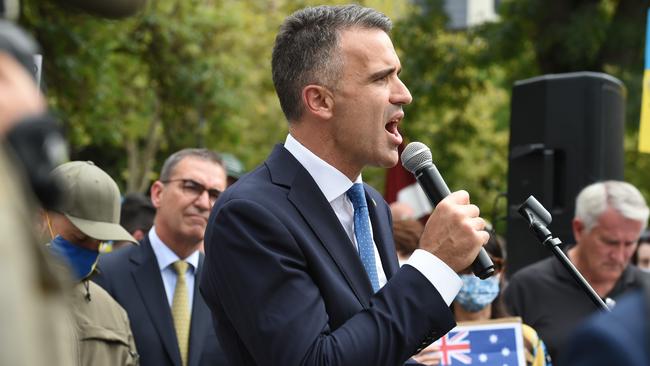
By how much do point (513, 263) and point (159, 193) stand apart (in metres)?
2.95

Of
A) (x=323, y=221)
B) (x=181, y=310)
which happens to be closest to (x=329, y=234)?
(x=323, y=221)

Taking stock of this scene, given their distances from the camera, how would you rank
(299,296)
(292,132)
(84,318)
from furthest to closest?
(84,318)
(292,132)
(299,296)

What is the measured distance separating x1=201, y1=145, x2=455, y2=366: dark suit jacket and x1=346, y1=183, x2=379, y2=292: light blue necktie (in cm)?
9

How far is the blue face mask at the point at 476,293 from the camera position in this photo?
5.48m

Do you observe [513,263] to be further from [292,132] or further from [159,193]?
[292,132]

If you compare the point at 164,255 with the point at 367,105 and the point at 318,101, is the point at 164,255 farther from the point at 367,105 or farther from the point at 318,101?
the point at 367,105

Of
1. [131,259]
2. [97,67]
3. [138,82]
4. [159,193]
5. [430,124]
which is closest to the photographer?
[131,259]

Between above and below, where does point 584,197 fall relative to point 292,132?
below

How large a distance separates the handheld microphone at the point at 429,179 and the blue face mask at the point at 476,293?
223 centimetres

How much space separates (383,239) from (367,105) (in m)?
0.41

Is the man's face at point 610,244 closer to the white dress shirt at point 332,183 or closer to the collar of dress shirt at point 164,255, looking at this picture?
the collar of dress shirt at point 164,255

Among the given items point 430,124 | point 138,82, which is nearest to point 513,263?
point 430,124

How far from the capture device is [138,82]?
886 inches

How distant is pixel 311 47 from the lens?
321 centimetres
